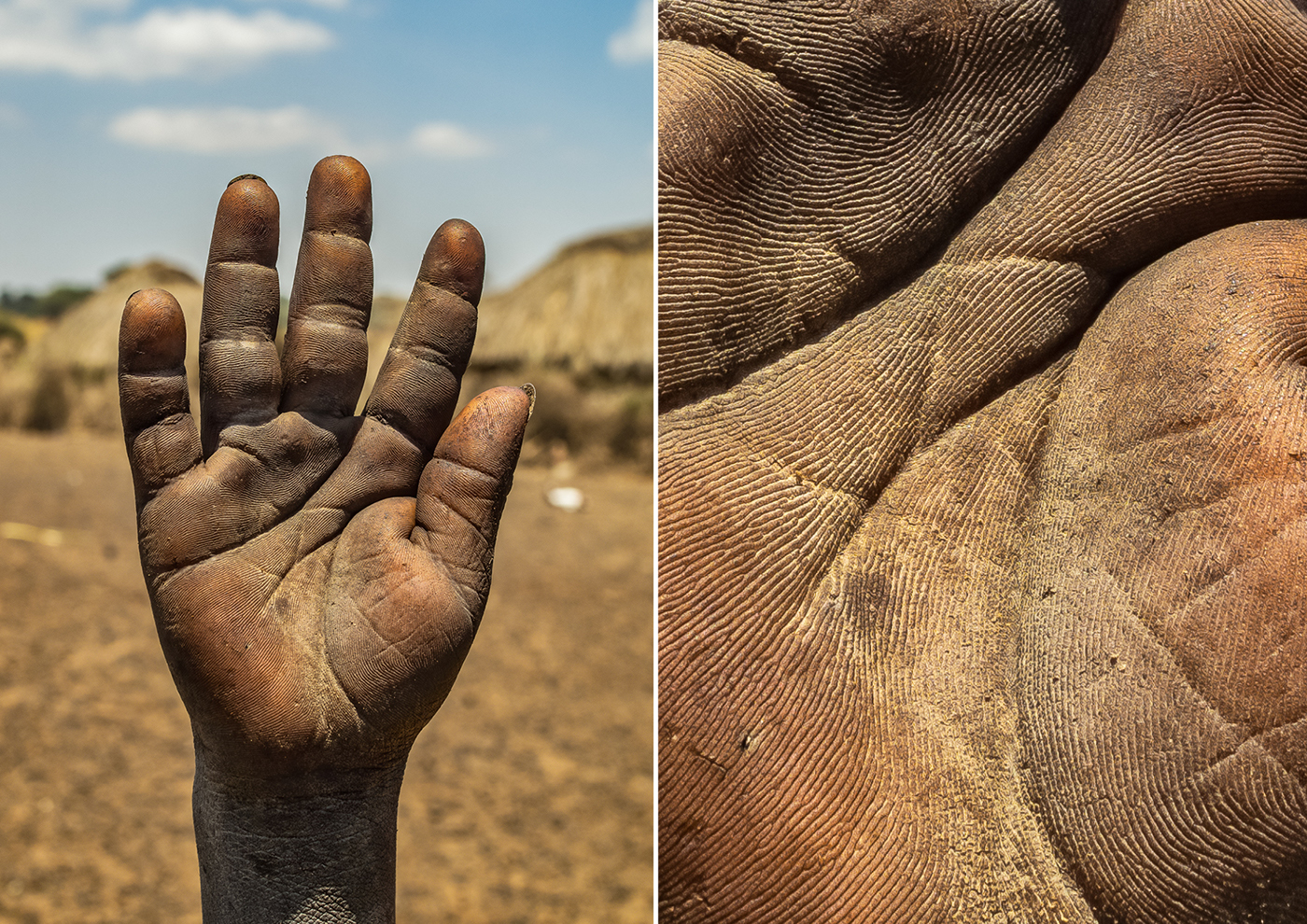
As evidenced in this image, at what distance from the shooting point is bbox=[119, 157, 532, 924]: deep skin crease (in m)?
2.02

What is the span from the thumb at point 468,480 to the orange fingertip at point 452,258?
25 centimetres

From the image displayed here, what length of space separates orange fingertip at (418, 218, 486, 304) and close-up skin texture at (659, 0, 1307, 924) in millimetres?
435

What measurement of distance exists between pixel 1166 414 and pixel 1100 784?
82 cm

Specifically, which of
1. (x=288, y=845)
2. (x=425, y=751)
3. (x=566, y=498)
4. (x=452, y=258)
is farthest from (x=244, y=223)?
(x=566, y=498)

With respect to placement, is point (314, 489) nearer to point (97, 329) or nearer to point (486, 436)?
point (486, 436)

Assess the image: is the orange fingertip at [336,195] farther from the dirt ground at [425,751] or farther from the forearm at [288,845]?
the dirt ground at [425,751]

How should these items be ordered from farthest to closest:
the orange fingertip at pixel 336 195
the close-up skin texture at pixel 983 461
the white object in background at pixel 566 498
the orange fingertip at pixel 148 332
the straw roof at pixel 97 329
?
the straw roof at pixel 97 329 < the white object in background at pixel 566 498 < the close-up skin texture at pixel 983 461 < the orange fingertip at pixel 336 195 < the orange fingertip at pixel 148 332

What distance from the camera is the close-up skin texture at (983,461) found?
7.40ft

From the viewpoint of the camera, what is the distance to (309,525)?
7.03ft

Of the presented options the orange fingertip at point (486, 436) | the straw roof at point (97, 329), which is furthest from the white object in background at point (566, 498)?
the orange fingertip at point (486, 436)

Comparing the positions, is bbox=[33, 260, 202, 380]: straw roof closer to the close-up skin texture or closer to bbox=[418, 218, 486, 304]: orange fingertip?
bbox=[418, 218, 486, 304]: orange fingertip

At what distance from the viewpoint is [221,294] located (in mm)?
2039

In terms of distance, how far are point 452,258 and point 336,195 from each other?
0.25 metres

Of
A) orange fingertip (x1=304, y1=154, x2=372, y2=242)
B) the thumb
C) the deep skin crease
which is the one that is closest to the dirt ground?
the deep skin crease
